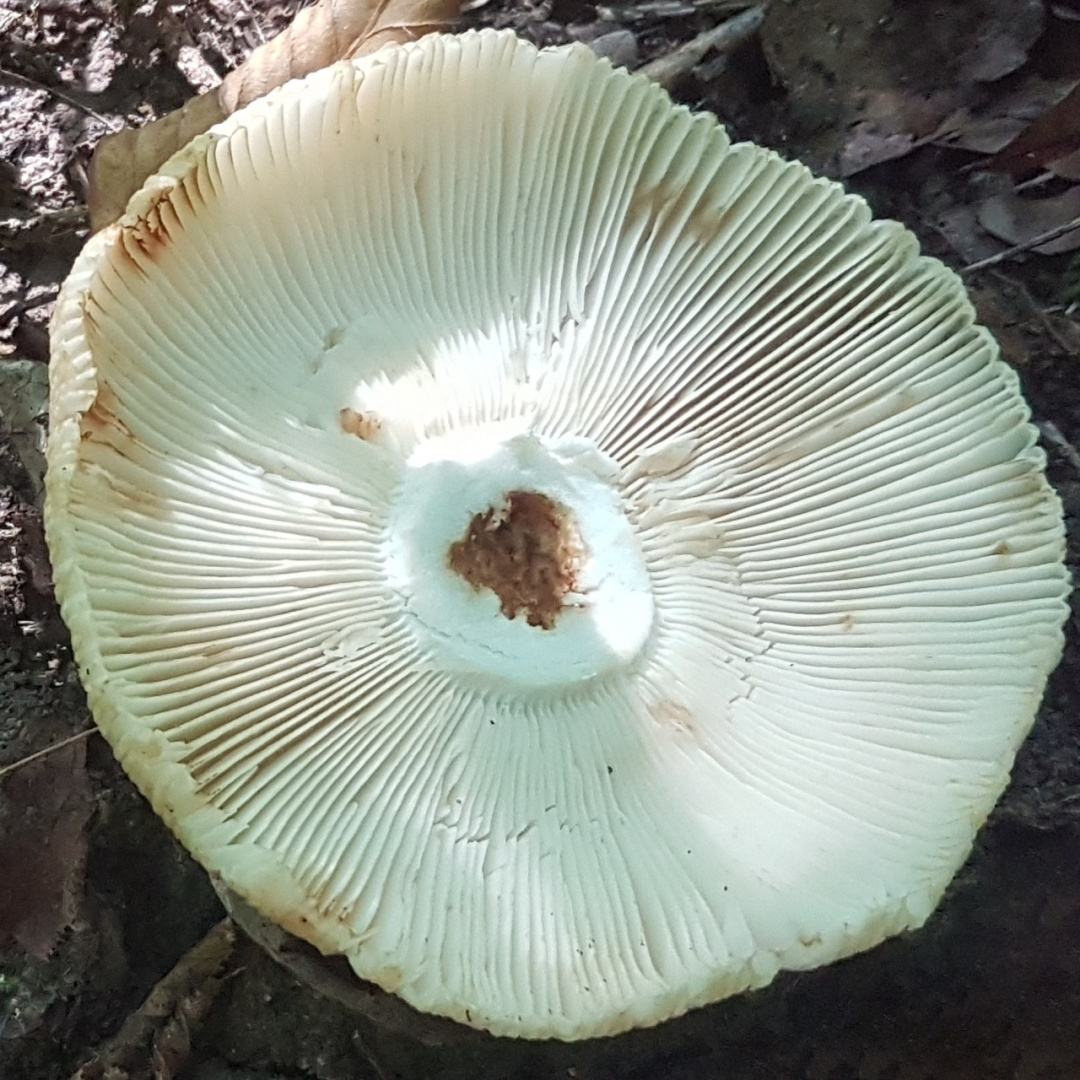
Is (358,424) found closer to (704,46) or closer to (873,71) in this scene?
(704,46)

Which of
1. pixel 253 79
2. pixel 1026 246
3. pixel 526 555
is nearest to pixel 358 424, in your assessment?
pixel 526 555

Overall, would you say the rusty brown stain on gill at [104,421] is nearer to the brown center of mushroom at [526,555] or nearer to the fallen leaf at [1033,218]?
the brown center of mushroom at [526,555]

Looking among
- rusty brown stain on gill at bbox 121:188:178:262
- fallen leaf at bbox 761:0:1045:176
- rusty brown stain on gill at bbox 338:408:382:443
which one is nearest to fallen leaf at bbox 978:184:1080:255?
fallen leaf at bbox 761:0:1045:176

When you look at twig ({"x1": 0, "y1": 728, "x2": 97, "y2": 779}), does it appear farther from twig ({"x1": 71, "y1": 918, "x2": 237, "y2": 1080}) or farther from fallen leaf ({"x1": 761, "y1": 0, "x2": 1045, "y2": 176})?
fallen leaf ({"x1": 761, "y1": 0, "x2": 1045, "y2": 176})

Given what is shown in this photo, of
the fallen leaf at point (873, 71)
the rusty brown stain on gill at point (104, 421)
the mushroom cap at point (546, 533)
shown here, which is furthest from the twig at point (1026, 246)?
the rusty brown stain on gill at point (104, 421)

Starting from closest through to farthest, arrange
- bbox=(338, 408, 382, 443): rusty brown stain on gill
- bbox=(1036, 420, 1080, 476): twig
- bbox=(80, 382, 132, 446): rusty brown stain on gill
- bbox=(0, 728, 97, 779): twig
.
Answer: bbox=(80, 382, 132, 446): rusty brown stain on gill → bbox=(338, 408, 382, 443): rusty brown stain on gill → bbox=(0, 728, 97, 779): twig → bbox=(1036, 420, 1080, 476): twig

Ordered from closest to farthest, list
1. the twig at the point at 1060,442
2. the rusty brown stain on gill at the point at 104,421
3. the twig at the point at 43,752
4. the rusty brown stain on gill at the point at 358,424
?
the rusty brown stain on gill at the point at 104,421
the rusty brown stain on gill at the point at 358,424
the twig at the point at 43,752
the twig at the point at 1060,442

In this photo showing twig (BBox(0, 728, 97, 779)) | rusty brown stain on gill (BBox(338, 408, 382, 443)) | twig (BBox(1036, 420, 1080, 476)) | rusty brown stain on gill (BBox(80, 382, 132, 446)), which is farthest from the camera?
twig (BBox(1036, 420, 1080, 476))
